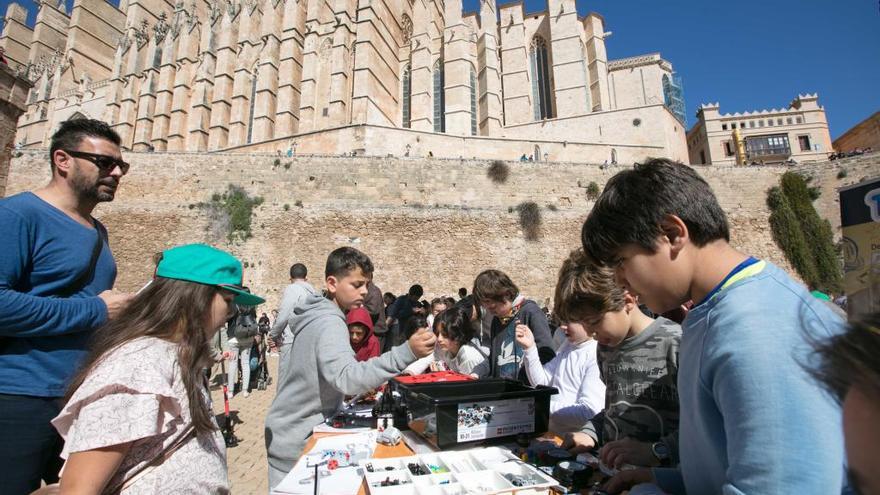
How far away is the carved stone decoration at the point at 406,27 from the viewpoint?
2784 centimetres

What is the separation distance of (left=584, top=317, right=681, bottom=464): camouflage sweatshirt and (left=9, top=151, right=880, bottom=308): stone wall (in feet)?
44.7

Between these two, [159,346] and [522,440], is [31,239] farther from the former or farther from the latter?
[522,440]

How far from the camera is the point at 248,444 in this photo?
4586 mm

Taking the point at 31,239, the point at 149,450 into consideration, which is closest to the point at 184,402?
the point at 149,450

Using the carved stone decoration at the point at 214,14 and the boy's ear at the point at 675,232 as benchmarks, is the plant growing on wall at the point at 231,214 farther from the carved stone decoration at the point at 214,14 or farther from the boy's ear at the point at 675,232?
the carved stone decoration at the point at 214,14

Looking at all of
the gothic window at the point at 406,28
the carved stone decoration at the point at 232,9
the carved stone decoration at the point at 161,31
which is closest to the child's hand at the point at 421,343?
the gothic window at the point at 406,28

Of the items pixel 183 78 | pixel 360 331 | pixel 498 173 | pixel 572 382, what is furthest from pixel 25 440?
pixel 183 78

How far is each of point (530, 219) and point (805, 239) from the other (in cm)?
1246

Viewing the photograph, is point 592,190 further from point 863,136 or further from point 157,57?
point 157,57

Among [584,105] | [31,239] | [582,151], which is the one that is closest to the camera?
[31,239]

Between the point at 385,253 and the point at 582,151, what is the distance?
13.1 meters

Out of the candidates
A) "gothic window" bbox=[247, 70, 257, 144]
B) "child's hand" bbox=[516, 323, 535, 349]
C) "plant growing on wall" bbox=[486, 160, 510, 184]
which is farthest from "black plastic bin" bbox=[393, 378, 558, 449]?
"gothic window" bbox=[247, 70, 257, 144]

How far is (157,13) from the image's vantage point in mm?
36438

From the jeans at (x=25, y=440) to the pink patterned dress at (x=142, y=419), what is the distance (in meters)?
0.84
